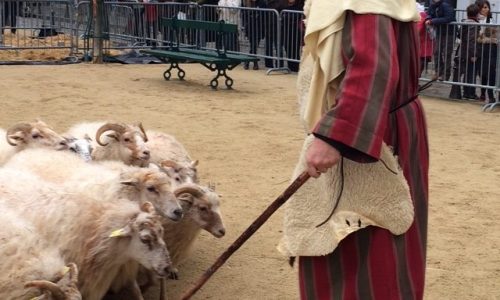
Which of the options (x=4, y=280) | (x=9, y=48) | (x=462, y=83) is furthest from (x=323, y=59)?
(x=9, y=48)

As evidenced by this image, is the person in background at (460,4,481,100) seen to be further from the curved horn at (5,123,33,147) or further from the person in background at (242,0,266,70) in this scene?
the curved horn at (5,123,33,147)

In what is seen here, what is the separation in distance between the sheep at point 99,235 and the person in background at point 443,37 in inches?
392

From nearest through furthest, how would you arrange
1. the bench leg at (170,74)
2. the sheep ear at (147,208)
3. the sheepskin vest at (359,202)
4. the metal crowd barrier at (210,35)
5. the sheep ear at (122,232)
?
the sheepskin vest at (359,202), the sheep ear at (122,232), the sheep ear at (147,208), the metal crowd barrier at (210,35), the bench leg at (170,74)

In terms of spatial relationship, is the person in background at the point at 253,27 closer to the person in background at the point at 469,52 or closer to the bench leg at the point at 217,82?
the bench leg at the point at 217,82

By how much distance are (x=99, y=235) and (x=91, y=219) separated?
0.38ft

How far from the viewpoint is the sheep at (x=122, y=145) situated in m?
6.15

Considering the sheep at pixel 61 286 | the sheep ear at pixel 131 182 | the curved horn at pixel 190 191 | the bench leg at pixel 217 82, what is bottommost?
the bench leg at pixel 217 82

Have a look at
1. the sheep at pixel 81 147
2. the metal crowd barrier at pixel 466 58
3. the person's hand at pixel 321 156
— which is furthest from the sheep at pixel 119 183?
the metal crowd barrier at pixel 466 58

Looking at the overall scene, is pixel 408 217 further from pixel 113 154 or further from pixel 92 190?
pixel 113 154

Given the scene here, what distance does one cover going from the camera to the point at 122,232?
13.9ft

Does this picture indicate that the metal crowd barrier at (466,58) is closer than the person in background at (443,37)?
Yes

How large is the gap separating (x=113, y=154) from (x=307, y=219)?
10.3ft

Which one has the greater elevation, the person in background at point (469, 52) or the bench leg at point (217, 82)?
the person in background at point (469, 52)

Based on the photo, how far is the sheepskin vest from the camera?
3.25 m
